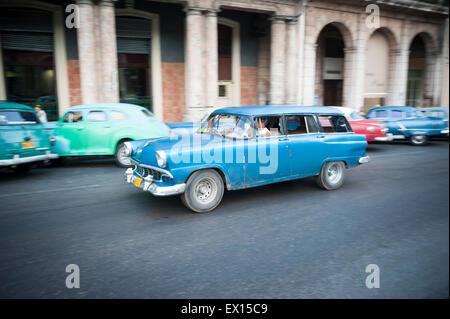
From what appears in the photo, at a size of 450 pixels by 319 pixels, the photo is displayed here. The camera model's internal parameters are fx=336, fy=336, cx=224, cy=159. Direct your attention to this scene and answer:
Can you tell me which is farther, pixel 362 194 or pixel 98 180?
pixel 98 180

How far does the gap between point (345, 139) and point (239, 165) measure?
2.60m

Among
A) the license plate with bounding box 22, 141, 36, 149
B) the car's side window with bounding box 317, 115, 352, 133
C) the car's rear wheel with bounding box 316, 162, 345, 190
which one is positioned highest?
the car's side window with bounding box 317, 115, 352, 133

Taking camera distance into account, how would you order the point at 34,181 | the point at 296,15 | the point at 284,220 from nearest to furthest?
the point at 284,220
the point at 34,181
the point at 296,15

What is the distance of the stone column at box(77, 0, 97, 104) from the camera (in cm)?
1248

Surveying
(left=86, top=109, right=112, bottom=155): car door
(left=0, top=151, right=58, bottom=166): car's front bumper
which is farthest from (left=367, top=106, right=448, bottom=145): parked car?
(left=0, top=151, right=58, bottom=166): car's front bumper

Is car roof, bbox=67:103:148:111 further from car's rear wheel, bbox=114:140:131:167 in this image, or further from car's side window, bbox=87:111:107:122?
car's rear wheel, bbox=114:140:131:167

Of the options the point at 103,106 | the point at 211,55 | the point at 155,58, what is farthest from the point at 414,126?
the point at 155,58

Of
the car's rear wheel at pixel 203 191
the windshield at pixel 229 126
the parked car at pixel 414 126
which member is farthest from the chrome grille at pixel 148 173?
the parked car at pixel 414 126

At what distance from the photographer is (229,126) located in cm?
600

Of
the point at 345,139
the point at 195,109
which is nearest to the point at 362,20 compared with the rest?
the point at 195,109

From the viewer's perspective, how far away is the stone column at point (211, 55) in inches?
A: 587

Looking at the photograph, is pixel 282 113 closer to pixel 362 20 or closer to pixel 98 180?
pixel 98 180

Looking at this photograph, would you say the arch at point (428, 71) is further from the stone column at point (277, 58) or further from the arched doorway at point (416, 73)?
the stone column at point (277, 58)

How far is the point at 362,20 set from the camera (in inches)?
782
